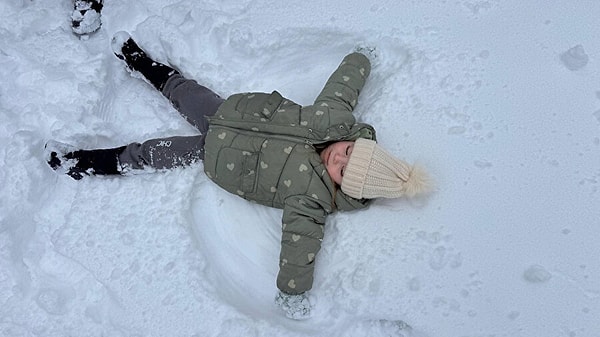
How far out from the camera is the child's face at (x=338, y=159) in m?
2.09

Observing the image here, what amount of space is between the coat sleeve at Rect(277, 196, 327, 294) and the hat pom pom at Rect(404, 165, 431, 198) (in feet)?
1.13

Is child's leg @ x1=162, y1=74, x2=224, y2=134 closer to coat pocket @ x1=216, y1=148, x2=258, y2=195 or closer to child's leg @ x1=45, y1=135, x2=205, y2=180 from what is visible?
child's leg @ x1=45, y1=135, x2=205, y2=180

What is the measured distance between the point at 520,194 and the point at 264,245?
102 cm

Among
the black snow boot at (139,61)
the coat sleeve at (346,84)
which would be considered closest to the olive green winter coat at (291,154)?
the coat sleeve at (346,84)

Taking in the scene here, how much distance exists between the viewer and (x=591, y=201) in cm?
191

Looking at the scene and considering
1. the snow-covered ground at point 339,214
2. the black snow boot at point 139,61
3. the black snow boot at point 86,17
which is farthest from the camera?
the black snow boot at point 86,17

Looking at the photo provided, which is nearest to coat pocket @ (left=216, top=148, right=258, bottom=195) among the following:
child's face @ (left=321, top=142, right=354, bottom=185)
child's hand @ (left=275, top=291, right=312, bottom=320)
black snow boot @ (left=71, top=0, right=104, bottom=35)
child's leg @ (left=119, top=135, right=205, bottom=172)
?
child's leg @ (left=119, top=135, right=205, bottom=172)

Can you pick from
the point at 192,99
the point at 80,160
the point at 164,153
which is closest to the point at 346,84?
the point at 192,99

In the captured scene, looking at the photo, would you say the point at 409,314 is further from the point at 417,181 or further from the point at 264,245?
the point at 264,245

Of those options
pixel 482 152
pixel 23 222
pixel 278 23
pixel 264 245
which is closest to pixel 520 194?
pixel 482 152

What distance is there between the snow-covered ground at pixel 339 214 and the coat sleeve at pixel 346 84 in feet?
0.29

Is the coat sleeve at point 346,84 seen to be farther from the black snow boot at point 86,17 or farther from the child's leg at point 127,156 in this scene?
the black snow boot at point 86,17

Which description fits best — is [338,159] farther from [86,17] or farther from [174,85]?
[86,17]

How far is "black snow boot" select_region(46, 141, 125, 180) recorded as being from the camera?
2.33 meters
